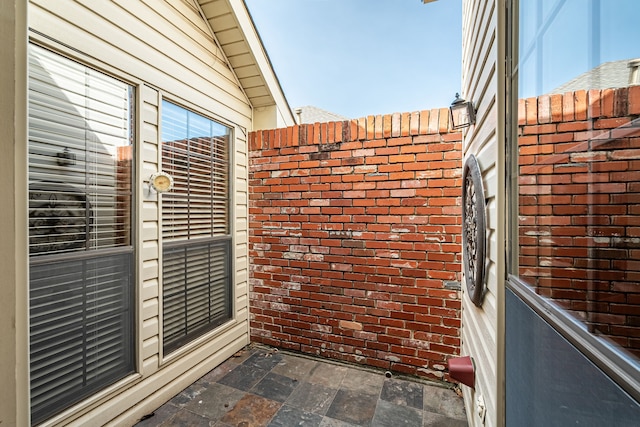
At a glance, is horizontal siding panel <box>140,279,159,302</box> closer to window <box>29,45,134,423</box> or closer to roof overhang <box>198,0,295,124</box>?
window <box>29,45,134,423</box>

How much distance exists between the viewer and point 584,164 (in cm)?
64

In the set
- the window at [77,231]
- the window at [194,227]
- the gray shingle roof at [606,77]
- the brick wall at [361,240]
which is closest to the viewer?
the gray shingle roof at [606,77]

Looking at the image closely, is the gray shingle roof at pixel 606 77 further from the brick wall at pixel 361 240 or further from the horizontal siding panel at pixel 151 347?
the horizontal siding panel at pixel 151 347

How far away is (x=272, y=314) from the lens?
2971 mm

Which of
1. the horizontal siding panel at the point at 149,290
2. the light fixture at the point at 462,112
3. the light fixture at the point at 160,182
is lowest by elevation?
the horizontal siding panel at the point at 149,290

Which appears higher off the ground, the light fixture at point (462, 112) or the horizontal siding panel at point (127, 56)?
the horizontal siding panel at point (127, 56)

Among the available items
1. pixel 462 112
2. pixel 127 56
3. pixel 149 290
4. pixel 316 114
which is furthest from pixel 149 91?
pixel 316 114

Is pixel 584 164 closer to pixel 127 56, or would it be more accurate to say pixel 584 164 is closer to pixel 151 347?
pixel 127 56

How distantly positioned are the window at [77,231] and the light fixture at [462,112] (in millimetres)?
2296

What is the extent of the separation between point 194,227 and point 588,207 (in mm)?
2593

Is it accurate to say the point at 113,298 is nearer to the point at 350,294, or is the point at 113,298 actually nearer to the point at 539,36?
the point at 350,294

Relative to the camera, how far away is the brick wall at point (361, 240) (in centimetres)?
237

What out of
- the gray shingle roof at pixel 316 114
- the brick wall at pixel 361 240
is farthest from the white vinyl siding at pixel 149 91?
the gray shingle roof at pixel 316 114

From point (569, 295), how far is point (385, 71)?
16.0ft
